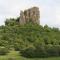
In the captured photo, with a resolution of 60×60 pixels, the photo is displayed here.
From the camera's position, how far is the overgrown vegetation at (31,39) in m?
31.8

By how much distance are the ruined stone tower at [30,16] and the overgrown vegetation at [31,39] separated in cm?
126

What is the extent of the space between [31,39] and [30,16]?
579 inches

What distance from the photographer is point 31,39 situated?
1656 inches

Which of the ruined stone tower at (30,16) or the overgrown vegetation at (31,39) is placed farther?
the ruined stone tower at (30,16)

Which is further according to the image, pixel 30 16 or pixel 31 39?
pixel 30 16

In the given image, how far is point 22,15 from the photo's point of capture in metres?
56.1

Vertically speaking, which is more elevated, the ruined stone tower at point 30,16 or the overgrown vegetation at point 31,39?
the ruined stone tower at point 30,16

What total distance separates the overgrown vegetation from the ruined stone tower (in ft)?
4.13

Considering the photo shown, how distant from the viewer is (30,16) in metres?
56.2

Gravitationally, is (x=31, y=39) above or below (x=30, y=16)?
below

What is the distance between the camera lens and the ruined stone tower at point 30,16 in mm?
54875

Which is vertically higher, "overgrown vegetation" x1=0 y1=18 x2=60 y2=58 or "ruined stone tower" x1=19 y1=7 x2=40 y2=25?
"ruined stone tower" x1=19 y1=7 x2=40 y2=25

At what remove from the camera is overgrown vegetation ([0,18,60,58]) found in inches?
1252

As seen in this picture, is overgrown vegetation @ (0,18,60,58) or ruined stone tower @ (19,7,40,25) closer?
overgrown vegetation @ (0,18,60,58)
